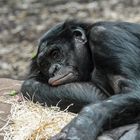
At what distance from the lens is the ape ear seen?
19.5ft

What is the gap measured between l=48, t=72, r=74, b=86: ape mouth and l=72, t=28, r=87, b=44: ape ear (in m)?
0.31

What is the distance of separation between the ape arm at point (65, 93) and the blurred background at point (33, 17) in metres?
3.68

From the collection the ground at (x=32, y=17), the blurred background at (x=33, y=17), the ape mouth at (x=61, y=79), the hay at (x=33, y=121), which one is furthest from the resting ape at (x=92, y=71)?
the blurred background at (x=33, y=17)

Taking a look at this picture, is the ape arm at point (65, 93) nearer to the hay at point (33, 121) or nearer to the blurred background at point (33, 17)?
the hay at point (33, 121)

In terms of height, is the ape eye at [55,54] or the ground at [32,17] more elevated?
the ape eye at [55,54]

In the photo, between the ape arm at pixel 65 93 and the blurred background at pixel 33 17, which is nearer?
the ape arm at pixel 65 93

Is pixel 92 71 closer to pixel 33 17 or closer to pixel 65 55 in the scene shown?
pixel 65 55

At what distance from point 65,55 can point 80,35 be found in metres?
0.22

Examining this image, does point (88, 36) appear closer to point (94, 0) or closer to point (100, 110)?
point (100, 110)

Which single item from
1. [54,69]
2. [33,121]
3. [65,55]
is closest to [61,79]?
[54,69]

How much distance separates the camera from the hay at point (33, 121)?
207 inches

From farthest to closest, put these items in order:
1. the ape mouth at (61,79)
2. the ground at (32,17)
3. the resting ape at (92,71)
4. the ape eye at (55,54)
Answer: the ground at (32,17)
the ape eye at (55,54)
the ape mouth at (61,79)
the resting ape at (92,71)

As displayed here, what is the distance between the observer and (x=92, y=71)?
589 cm

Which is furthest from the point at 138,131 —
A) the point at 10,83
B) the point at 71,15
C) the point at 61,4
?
the point at 61,4
